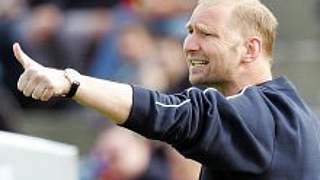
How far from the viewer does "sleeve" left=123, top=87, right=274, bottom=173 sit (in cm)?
421

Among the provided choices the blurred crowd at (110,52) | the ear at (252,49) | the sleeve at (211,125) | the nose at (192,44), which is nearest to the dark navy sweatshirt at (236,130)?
the sleeve at (211,125)

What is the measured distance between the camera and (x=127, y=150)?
8117 mm

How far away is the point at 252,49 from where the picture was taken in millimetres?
4602

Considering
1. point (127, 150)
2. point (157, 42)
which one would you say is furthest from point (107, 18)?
point (127, 150)

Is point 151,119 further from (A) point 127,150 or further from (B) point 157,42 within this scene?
(B) point 157,42

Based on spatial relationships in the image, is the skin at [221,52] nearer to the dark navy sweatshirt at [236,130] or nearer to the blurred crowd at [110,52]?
the dark navy sweatshirt at [236,130]

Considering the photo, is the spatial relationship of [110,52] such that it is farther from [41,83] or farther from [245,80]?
[41,83]

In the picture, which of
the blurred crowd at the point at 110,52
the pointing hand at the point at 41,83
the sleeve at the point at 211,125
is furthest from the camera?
the blurred crowd at the point at 110,52

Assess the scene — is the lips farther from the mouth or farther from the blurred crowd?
the blurred crowd

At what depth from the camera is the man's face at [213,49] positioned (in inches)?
179

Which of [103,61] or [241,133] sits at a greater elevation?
[241,133]

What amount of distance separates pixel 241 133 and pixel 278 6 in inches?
274

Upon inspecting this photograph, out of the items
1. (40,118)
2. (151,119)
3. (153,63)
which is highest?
(151,119)

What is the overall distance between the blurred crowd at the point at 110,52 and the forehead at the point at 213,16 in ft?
11.2
